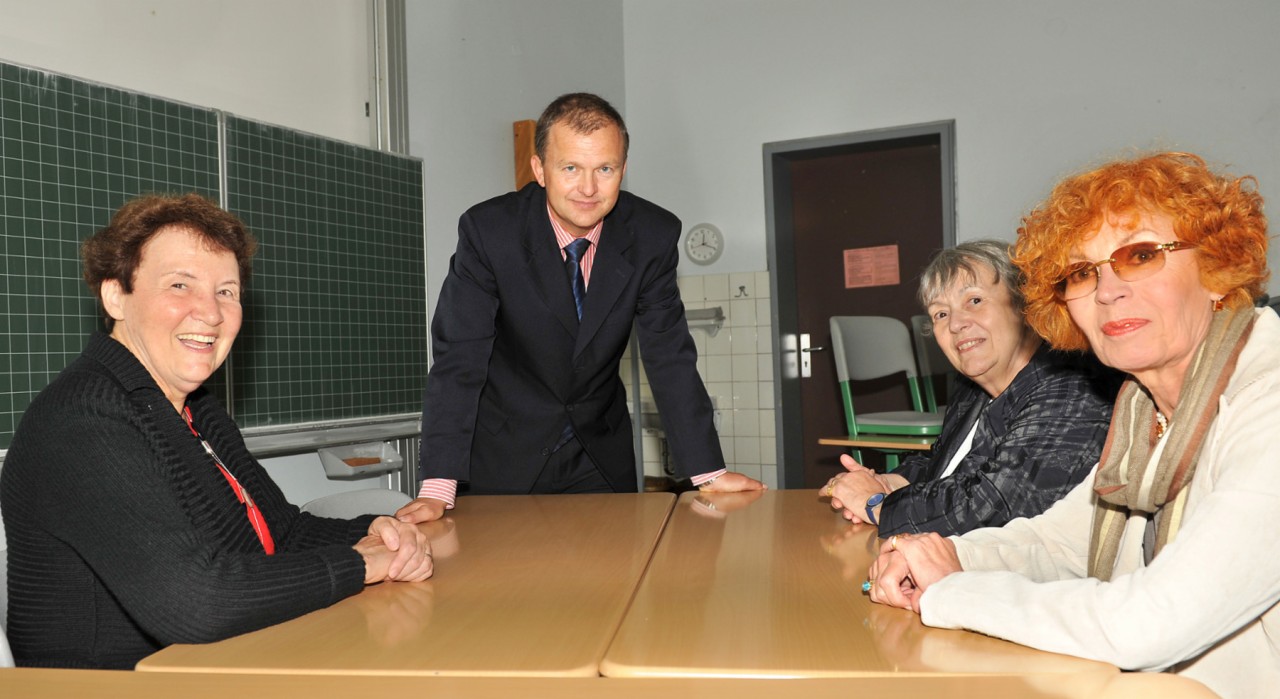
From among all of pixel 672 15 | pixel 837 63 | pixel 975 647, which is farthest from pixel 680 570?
pixel 672 15

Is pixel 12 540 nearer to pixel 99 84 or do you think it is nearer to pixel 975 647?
→ pixel 975 647

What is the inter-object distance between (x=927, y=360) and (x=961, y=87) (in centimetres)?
160

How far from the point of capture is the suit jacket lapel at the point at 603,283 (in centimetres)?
231

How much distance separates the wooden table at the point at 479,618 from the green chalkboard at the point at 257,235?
54.1 inches

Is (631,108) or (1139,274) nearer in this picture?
(1139,274)

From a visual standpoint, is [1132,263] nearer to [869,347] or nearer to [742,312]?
[869,347]

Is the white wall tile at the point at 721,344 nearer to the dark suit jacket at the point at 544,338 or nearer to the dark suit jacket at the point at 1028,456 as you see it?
the dark suit jacket at the point at 544,338

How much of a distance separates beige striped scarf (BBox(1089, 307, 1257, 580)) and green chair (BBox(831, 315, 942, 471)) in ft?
8.17

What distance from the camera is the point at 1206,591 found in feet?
3.19

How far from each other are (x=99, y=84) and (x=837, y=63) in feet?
13.8

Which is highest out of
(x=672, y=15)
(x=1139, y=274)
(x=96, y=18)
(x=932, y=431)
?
(x=672, y=15)

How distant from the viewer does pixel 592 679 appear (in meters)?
0.96

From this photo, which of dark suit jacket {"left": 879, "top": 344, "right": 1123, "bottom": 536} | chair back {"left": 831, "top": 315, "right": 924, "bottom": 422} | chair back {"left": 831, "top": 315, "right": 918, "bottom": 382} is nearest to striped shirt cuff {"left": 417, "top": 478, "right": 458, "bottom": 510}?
dark suit jacket {"left": 879, "top": 344, "right": 1123, "bottom": 536}

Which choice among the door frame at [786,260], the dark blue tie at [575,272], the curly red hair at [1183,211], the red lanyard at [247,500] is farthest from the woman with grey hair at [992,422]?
the door frame at [786,260]
